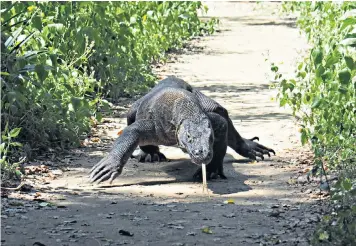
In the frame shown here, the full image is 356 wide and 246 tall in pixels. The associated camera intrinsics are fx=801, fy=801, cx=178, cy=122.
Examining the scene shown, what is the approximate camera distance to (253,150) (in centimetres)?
713

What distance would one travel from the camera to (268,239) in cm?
458

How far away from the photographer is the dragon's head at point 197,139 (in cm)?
576

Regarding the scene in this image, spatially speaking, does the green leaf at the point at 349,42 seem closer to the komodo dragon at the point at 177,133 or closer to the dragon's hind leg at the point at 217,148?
the komodo dragon at the point at 177,133

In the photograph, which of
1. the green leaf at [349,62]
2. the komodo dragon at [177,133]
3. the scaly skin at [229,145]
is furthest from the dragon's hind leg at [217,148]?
the green leaf at [349,62]

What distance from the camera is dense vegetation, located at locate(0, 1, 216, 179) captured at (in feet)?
20.4

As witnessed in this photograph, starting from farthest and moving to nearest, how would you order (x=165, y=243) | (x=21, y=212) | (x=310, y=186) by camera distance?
1. (x=310, y=186)
2. (x=21, y=212)
3. (x=165, y=243)

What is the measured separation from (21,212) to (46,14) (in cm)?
328

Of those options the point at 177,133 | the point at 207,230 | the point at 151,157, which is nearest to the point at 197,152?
the point at 177,133

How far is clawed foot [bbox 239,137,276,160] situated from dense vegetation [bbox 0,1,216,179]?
1448 millimetres

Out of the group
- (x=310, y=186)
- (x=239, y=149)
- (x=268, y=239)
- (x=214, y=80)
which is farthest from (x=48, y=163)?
(x=214, y=80)

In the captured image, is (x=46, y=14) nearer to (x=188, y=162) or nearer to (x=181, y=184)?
(x=188, y=162)

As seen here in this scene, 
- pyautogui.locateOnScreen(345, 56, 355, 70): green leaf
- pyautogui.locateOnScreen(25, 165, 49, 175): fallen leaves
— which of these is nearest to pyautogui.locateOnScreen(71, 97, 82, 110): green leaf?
pyautogui.locateOnScreen(25, 165, 49, 175): fallen leaves

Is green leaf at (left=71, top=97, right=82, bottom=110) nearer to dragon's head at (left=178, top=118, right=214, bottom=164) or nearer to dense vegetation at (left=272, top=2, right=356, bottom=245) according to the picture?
dragon's head at (left=178, top=118, right=214, bottom=164)

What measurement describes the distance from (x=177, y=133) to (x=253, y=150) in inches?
42.3
